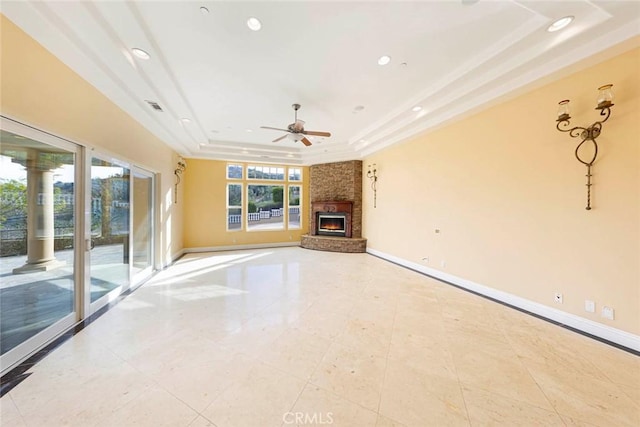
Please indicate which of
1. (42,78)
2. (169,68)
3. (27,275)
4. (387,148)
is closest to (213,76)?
(169,68)

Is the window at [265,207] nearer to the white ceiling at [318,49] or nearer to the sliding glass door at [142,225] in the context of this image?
the sliding glass door at [142,225]

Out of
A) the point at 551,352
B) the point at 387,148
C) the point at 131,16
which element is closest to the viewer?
the point at 131,16

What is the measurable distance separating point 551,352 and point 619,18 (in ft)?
10.8

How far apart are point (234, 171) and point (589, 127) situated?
7714 millimetres

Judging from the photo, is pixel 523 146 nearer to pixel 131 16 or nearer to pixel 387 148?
pixel 387 148

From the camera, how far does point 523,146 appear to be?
3.26m

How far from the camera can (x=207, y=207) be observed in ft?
23.9

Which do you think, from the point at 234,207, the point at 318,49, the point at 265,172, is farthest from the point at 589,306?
the point at 234,207

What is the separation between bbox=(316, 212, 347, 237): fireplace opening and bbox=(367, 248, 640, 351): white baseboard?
3.33 m

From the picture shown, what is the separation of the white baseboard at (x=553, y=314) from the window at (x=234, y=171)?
6.27 metres

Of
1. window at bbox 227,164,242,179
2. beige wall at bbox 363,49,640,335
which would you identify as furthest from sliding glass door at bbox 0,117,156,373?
beige wall at bbox 363,49,640,335

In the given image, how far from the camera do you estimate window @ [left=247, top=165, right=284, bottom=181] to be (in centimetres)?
783

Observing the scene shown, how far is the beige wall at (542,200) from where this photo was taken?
2.42 m

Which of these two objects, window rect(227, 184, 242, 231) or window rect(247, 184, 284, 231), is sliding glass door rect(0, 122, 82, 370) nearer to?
window rect(227, 184, 242, 231)
